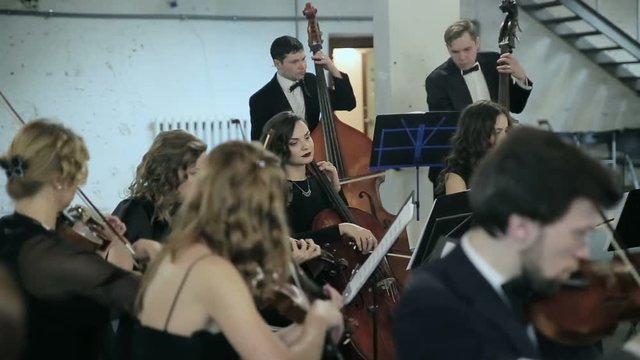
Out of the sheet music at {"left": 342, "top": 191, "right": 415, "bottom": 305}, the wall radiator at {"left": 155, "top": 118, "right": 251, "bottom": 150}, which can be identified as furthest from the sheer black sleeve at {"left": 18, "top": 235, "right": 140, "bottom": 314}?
the wall radiator at {"left": 155, "top": 118, "right": 251, "bottom": 150}

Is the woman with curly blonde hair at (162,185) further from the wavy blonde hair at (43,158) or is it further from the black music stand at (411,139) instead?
the black music stand at (411,139)

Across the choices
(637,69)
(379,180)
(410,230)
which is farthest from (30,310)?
(637,69)

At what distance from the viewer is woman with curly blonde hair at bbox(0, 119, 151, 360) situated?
2.18 m

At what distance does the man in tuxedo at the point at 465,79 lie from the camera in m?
4.55

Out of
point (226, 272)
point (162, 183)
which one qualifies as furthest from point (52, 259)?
point (162, 183)

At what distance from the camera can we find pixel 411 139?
4.03m

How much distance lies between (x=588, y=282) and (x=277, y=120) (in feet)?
6.18

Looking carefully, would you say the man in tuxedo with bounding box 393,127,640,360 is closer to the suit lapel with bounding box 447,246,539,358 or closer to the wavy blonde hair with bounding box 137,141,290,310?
the suit lapel with bounding box 447,246,539,358

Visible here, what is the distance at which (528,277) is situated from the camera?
4.92ft

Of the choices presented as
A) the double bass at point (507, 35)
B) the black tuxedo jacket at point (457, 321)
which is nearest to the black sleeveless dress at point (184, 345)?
the black tuxedo jacket at point (457, 321)

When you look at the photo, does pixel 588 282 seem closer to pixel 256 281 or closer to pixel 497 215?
pixel 497 215

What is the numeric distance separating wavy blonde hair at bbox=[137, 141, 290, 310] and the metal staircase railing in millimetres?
6248

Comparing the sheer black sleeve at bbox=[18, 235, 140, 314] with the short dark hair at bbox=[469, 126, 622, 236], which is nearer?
the short dark hair at bbox=[469, 126, 622, 236]

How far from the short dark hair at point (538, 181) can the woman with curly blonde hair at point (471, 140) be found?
5.70 feet
